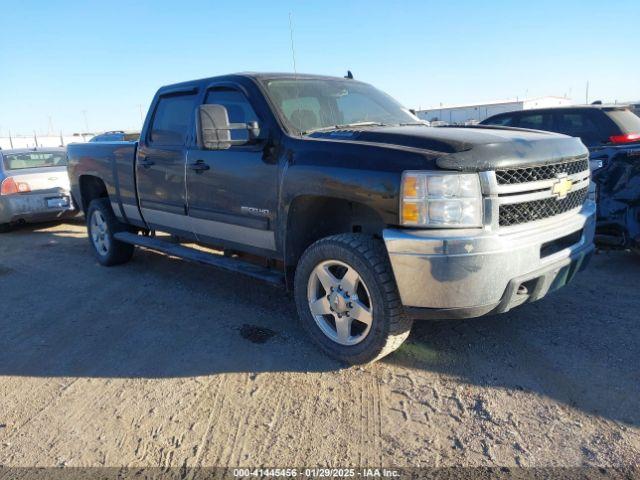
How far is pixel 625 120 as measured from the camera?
7.37m

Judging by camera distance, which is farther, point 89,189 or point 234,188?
point 89,189

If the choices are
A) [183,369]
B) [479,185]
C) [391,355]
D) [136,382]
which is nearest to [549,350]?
[391,355]

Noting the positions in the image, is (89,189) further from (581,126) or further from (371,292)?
(581,126)

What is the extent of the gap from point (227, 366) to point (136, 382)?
23.5 inches

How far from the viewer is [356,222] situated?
366 centimetres

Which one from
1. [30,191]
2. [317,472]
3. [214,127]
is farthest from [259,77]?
[30,191]

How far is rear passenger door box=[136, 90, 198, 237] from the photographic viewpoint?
4.71 metres

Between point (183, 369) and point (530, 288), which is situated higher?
point (530, 288)

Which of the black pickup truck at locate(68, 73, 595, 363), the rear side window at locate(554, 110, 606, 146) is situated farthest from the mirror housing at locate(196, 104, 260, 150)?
the rear side window at locate(554, 110, 606, 146)

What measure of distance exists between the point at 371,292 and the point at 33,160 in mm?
8521

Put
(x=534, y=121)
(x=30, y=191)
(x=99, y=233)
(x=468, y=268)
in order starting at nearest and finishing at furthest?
(x=468, y=268), (x=99, y=233), (x=534, y=121), (x=30, y=191)

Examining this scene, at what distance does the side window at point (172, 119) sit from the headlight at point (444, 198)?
264 cm

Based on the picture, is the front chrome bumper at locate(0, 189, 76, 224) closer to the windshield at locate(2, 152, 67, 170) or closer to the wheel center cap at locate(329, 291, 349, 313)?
the windshield at locate(2, 152, 67, 170)

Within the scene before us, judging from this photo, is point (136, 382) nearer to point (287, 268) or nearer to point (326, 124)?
point (287, 268)
